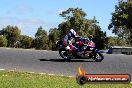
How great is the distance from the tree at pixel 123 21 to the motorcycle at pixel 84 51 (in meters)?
52.6

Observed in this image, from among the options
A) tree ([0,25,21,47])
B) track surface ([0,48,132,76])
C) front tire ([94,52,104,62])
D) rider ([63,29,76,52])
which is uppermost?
tree ([0,25,21,47])

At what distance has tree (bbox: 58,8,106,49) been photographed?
259 ft

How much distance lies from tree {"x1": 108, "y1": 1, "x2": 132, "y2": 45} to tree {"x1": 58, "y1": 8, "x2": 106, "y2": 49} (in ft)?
15.6

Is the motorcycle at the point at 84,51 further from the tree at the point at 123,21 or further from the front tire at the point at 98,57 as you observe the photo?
the tree at the point at 123,21

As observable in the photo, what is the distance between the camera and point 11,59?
20234mm

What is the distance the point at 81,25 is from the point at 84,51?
59298 millimetres

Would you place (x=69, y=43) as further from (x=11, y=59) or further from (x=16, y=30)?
(x=16, y=30)

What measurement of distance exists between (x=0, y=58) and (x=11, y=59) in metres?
0.75

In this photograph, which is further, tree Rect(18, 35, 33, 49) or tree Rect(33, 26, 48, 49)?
tree Rect(18, 35, 33, 49)

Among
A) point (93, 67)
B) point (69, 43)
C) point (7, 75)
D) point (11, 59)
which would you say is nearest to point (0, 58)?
point (11, 59)

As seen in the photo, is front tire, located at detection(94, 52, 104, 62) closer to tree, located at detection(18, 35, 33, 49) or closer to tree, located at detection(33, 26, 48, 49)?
tree, located at detection(33, 26, 48, 49)

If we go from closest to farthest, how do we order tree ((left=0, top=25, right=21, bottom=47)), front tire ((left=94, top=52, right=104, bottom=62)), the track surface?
the track surface < front tire ((left=94, top=52, right=104, bottom=62)) < tree ((left=0, top=25, right=21, bottom=47))

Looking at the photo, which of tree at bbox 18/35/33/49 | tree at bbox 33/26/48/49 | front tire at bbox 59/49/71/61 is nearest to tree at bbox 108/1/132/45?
tree at bbox 33/26/48/49

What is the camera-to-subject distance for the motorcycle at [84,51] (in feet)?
67.9
